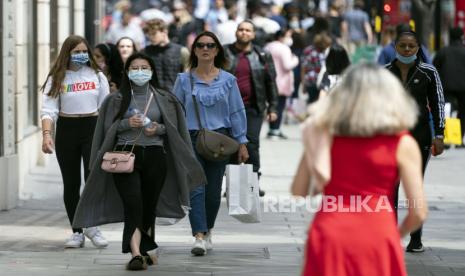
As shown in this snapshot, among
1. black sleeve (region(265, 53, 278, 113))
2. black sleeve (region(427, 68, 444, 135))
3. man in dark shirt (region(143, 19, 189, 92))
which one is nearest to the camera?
black sleeve (region(427, 68, 444, 135))

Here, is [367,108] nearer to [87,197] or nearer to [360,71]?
[360,71]

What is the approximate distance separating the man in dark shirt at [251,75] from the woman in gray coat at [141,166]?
376 cm

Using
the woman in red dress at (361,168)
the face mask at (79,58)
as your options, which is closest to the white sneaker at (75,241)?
the face mask at (79,58)

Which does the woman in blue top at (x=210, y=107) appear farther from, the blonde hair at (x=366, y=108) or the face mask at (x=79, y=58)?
the blonde hair at (x=366, y=108)

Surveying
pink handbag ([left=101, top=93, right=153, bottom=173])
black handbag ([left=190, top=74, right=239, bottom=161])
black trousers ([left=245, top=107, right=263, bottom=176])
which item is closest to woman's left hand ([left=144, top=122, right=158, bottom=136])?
pink handbag ([left=101, top=93, right=153, bottom=173])

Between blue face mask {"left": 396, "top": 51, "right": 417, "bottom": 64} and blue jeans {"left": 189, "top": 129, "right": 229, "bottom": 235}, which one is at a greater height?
blue face mask {"left": 396, "top": 51, "right": 417, "bottom": 64}

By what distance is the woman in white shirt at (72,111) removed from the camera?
35.6ft

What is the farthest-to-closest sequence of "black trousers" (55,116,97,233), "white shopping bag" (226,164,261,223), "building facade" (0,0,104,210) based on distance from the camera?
"building facade" (0,0,104,210)
"black trousers" (55,116,97,233)
"white shopping bag" (226,164,261,223)

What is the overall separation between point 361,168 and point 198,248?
15.6 feet

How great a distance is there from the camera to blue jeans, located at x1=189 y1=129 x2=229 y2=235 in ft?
34.7

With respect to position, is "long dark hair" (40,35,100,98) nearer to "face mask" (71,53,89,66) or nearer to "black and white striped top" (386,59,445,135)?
"face mask" (71,53,89,66)

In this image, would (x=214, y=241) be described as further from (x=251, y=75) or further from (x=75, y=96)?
(x=251, y=75)

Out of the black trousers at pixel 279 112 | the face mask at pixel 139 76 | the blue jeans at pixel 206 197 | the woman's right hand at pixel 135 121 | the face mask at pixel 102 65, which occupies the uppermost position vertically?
the face mask at pixel 139 76

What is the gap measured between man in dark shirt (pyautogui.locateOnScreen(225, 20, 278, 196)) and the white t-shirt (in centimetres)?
291
